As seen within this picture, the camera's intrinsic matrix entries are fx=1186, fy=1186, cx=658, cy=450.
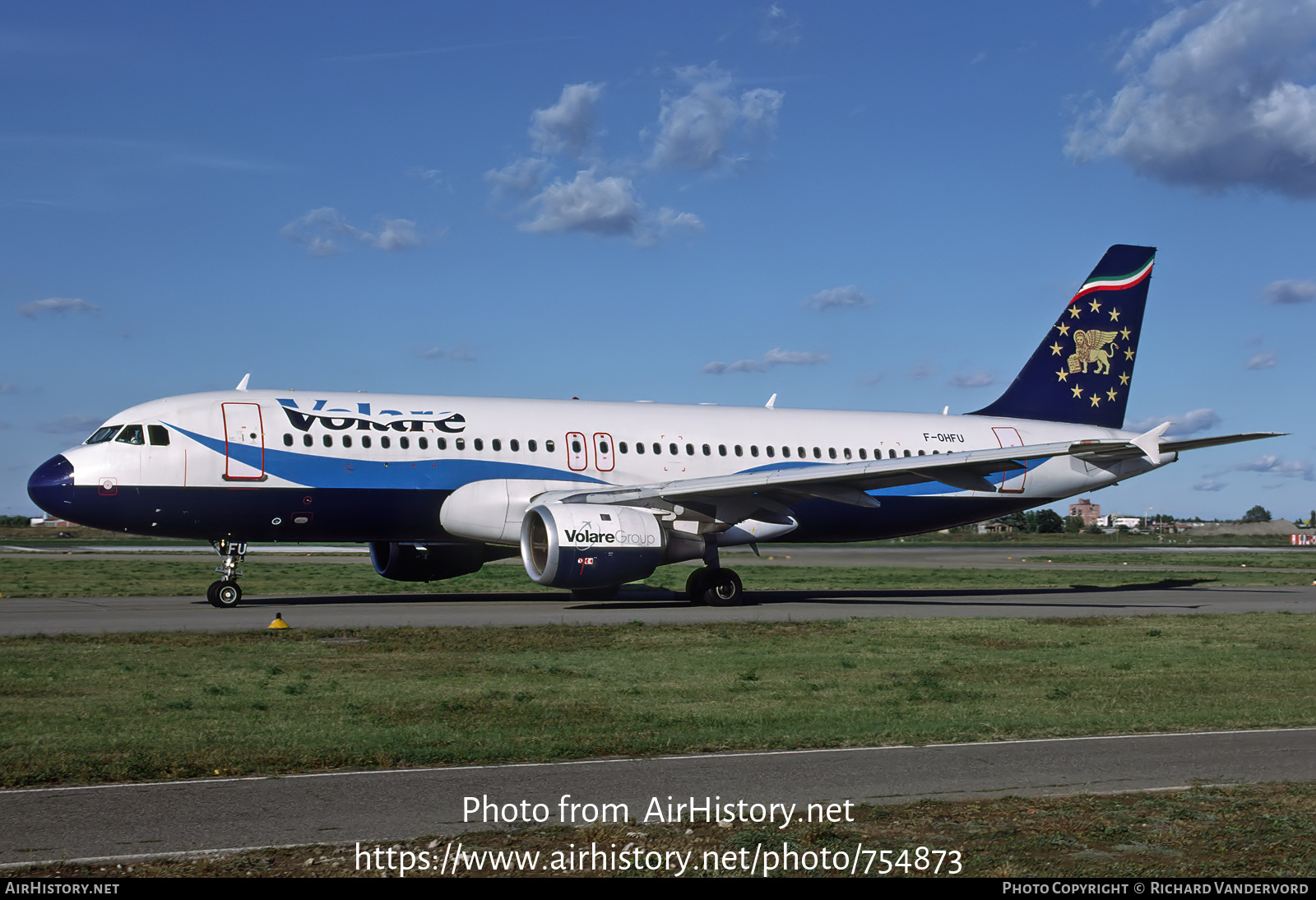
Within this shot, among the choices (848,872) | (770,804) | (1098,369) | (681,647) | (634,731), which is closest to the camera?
(848,872)

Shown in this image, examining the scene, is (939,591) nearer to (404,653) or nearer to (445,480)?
(445,480)

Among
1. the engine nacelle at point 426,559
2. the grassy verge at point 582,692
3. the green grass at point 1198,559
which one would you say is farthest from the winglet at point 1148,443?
the green grass at point 1198,559

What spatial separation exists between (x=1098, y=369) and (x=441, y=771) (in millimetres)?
27045

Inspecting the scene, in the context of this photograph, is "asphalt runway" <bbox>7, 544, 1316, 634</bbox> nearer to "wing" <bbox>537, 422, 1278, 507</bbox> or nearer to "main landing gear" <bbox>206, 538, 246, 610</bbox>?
"main landing gear" <bbox>206, 538, 246, 610</bbox>

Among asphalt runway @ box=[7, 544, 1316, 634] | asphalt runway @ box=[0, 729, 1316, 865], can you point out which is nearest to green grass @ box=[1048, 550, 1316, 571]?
asphalt runway @ box=[7, 544, 1316, 634]

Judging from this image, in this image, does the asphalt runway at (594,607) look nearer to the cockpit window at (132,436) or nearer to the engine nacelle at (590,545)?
the engine nacelle at (590,545)

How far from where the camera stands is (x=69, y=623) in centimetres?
1848

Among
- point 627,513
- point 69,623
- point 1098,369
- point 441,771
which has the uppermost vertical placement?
point 1098,369

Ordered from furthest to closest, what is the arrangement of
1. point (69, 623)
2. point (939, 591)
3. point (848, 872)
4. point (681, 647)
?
point (939, 591), point (69, 623), point (681, 647), point (848, 872)

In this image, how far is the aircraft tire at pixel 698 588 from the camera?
80.4 ft

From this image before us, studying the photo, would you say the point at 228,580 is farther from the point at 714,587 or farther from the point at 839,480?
the point at 839,480

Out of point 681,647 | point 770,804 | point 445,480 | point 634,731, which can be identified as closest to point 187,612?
point 445,480

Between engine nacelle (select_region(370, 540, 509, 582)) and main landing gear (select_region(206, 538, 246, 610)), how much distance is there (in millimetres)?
3268

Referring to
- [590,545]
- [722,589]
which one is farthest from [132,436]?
[722,589]
